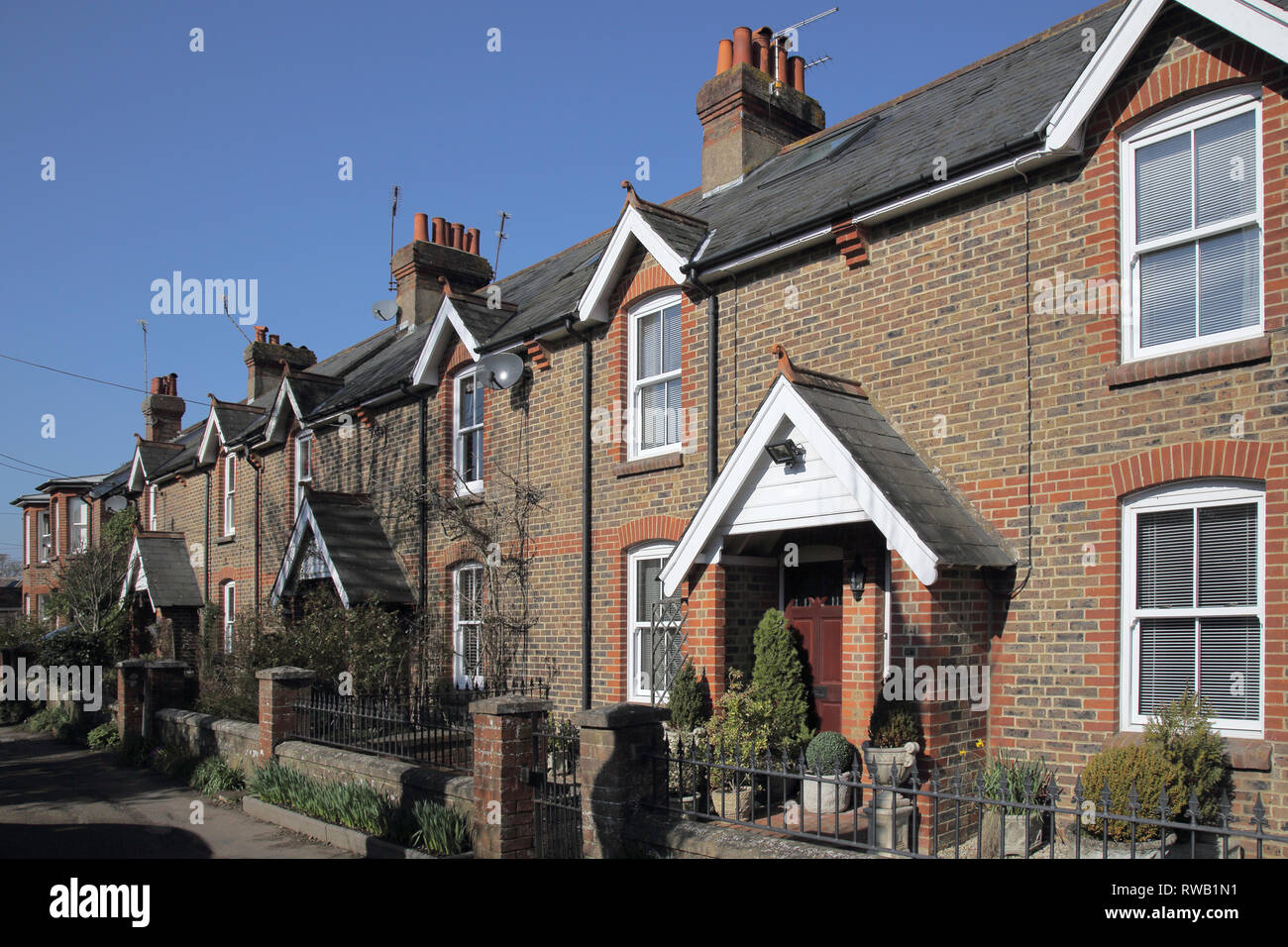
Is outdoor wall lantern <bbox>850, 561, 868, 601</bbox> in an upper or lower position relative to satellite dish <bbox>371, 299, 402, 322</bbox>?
lower

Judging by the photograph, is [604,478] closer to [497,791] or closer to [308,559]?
[497,791]

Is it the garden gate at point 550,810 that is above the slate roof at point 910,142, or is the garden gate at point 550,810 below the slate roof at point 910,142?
below

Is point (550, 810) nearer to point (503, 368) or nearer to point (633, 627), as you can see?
point (633, 627)

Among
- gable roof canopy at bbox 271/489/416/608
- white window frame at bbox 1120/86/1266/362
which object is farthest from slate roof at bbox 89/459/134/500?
white window frame at bbox 1120/86/1266/362

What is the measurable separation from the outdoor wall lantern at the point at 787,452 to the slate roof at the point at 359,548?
8.99 meters

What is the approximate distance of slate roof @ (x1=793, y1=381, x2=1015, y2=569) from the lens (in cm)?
794

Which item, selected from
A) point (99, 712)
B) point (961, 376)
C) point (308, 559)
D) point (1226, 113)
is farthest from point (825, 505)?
point (99, 712)

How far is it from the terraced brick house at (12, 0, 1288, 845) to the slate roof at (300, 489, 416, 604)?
3696 mm

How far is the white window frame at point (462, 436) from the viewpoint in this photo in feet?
50.5

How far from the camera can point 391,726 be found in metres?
10.6

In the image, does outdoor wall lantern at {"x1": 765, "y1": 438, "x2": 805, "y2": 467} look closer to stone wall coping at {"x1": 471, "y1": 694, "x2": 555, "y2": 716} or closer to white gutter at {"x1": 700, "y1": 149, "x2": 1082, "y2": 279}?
white gutter at {"x1": 700, "y1": 149, "x2": 1082, "y2": 279}

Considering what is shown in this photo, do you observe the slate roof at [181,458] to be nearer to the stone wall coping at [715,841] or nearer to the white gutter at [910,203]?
the white gutter at [910,203]

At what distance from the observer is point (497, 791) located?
8.16 metres

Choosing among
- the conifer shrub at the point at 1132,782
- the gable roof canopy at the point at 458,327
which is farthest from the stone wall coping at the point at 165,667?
the conifer shrub at the point at 1132,782
